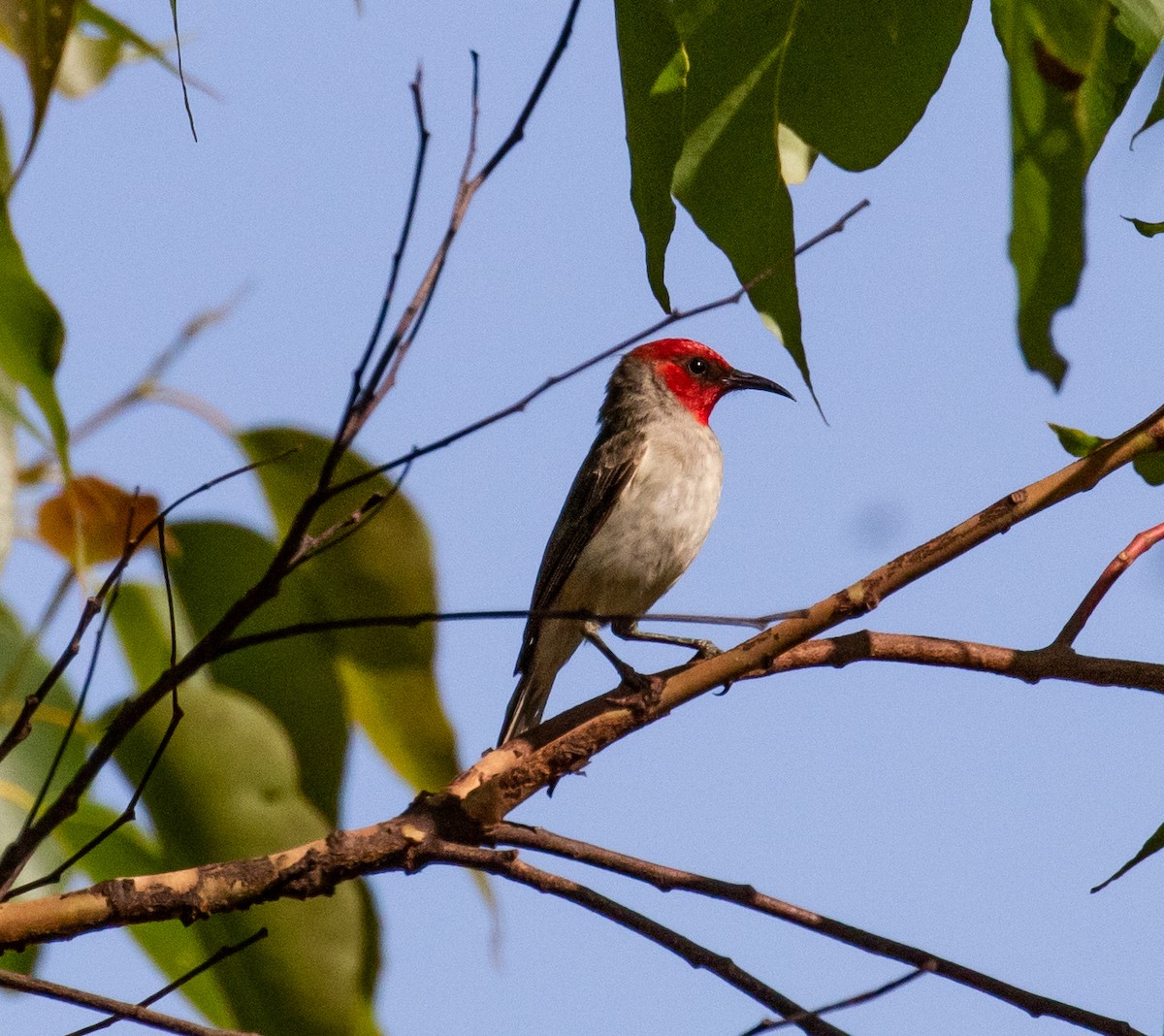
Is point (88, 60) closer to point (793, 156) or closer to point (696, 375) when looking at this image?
point (793, 156)

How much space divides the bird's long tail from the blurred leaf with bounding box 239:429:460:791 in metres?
1.55

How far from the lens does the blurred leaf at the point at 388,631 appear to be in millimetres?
3463

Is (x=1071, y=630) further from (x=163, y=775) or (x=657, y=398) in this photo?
(x=657, y=398)

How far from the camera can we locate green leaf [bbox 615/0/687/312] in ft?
6.88

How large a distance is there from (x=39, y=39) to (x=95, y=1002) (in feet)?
4.17

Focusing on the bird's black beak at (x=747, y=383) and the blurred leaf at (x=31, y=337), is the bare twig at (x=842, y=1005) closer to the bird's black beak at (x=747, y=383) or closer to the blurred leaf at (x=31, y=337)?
the blurred leaf at (x=31, y=337)

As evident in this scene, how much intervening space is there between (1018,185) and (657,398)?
456cm

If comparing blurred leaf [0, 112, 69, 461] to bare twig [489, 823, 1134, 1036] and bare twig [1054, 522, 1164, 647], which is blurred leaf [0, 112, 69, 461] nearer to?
bare twig [489, 823, 1134, 1036]

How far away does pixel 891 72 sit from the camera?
199 centimetres

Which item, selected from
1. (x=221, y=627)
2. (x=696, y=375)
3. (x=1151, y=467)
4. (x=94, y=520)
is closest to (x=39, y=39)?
(x=221, y=627)

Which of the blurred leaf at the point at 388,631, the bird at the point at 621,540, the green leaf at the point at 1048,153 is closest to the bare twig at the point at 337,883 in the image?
the green leaf at the point at 1048,153

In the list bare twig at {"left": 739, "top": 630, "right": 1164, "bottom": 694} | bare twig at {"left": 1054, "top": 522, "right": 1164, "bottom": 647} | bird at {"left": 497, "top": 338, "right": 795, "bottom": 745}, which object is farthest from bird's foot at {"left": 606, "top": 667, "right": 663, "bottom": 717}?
bird at {"left": 497, "top": 338, "right": 795, "bottom": 745}

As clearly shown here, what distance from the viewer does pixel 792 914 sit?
6.61ft

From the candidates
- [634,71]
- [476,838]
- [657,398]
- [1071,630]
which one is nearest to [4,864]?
[476,838]
